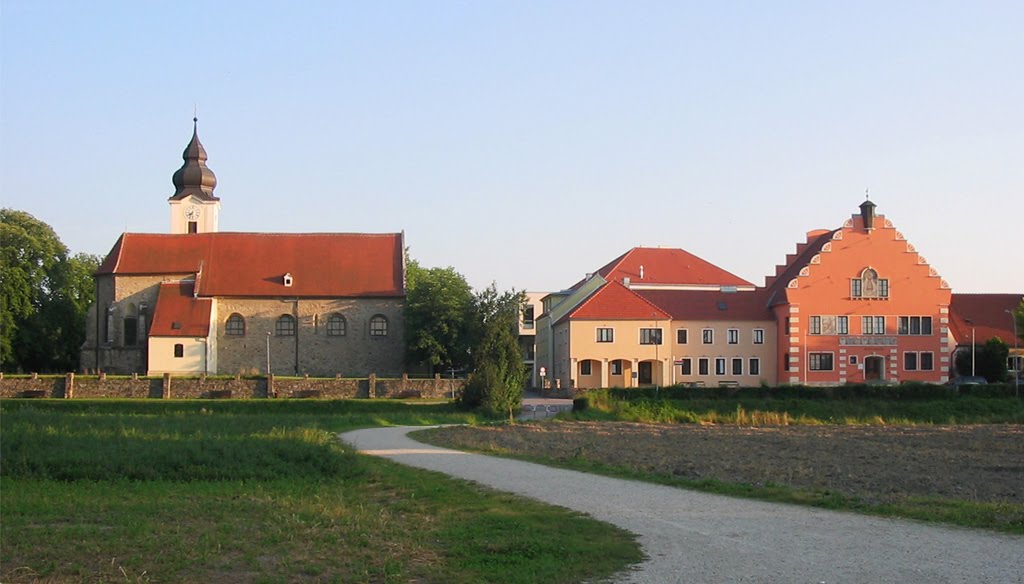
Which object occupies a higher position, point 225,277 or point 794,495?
point 225,277

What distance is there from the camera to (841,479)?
895 inches

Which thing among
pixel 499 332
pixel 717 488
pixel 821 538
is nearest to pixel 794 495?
pixel 717 488

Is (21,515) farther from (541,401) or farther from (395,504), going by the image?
(541,401)

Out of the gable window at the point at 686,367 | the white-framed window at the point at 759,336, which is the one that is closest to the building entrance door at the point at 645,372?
the gable window at the point at 686,367

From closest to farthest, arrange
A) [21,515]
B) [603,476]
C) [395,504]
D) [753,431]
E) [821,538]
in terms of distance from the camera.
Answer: [821,538] → [21,515] → [395,504] → [603,476] → [753,431]

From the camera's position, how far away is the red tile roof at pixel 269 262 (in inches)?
3044

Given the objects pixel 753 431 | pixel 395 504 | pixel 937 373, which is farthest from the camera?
pixel 937 373

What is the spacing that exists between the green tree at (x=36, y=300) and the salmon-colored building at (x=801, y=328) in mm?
38075

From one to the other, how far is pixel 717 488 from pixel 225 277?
63195 millimetres

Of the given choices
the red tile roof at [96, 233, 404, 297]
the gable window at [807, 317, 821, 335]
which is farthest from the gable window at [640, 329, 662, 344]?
the red tile roof at [96, 233, 404, 297]

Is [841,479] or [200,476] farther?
[841,479]

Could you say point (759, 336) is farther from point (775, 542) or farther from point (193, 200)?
point (775, 542)

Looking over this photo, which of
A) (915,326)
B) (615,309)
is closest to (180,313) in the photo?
(615,309)

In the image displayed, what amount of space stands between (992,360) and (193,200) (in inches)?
2347
